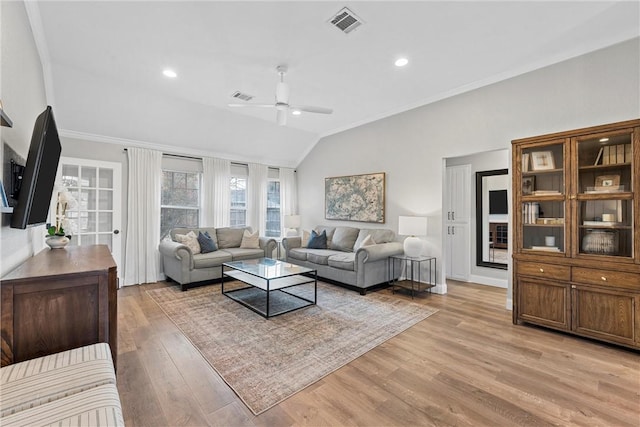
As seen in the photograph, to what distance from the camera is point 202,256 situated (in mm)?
4602

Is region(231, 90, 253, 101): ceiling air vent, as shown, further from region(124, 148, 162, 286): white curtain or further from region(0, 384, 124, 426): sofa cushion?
region(0, 384, 124, 426): sofa cushion

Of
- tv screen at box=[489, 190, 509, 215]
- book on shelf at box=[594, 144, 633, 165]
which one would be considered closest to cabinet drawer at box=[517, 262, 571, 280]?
book on shelf at box=[594, 144, 633, 165]

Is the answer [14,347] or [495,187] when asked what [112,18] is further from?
[495,187]

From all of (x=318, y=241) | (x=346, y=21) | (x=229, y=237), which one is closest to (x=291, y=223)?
(x=318, y=241)

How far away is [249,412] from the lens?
1772 millimetres

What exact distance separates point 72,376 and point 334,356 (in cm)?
176

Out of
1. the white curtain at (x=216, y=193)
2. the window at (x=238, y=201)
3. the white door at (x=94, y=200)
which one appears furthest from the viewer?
the window at (x=238, y=201)

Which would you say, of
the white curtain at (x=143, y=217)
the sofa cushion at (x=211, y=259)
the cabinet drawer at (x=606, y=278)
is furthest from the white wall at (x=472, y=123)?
the white curtain at (x=143, y=217)

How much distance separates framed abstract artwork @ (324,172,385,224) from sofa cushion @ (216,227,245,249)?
1878 millimetres

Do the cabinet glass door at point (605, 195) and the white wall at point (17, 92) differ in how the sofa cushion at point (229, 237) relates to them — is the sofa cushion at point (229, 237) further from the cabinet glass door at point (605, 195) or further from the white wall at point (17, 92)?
the cabinet glass door at point (605, 195)

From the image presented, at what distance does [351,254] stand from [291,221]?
1949 mm

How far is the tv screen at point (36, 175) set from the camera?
5.76 feet

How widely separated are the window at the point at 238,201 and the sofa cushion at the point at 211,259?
1.37m

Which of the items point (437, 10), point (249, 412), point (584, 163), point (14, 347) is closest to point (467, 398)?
point (249, 412)
